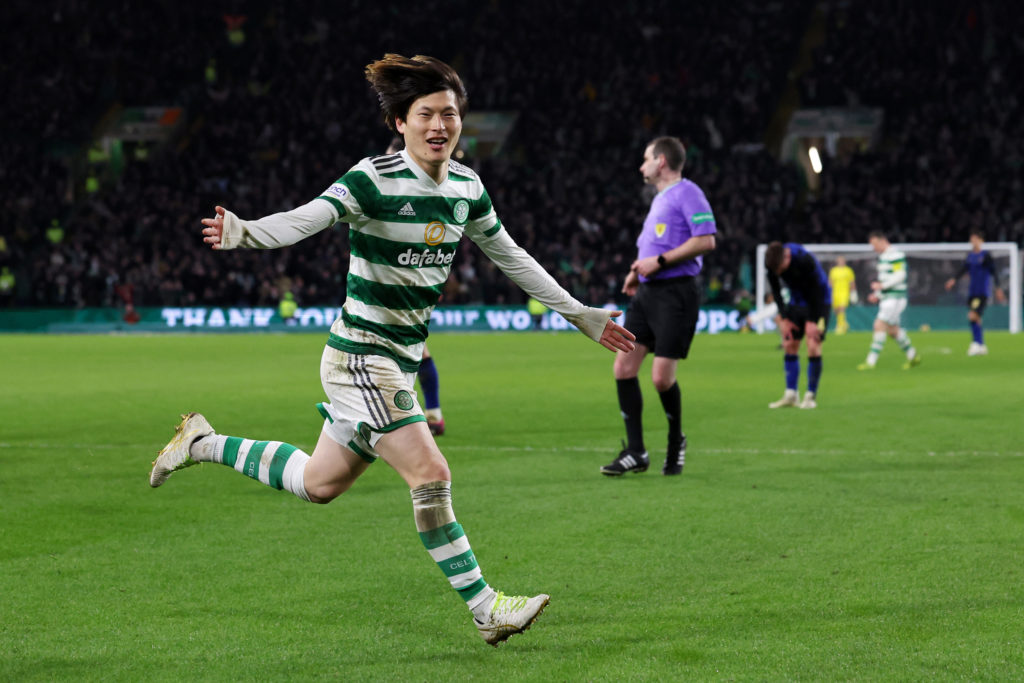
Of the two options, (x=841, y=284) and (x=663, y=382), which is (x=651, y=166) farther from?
(x=841, y=284)

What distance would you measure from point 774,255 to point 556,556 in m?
7.40

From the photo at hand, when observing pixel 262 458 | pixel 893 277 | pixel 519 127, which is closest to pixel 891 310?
pixel 893 277

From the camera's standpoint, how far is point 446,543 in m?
3.99

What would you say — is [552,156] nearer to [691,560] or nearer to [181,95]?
[181,95]

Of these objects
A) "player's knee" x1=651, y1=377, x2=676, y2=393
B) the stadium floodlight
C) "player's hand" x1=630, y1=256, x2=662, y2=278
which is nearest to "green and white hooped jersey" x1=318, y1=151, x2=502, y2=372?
"player's hand" x1=630, y1=256, x2=662, y2=278

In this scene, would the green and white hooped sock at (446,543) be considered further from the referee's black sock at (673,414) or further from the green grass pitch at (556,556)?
the referee's black sock at (673,414)

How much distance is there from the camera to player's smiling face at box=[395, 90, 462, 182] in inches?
158

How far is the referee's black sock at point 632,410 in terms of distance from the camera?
7902 millimetres

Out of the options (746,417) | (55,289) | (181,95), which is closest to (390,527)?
(746,417)

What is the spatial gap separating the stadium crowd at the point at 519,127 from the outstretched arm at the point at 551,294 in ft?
95.3

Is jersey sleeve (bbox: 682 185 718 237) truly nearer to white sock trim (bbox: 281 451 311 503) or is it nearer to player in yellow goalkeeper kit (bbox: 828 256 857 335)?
white sock trim (bbox: 281 451 311 503)

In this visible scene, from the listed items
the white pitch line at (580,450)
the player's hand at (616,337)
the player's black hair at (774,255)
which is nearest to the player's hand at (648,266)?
the white pitch line at (580,450)

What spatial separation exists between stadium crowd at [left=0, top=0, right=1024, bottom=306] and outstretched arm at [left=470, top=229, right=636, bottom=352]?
29032mm

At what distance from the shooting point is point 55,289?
119 feet
